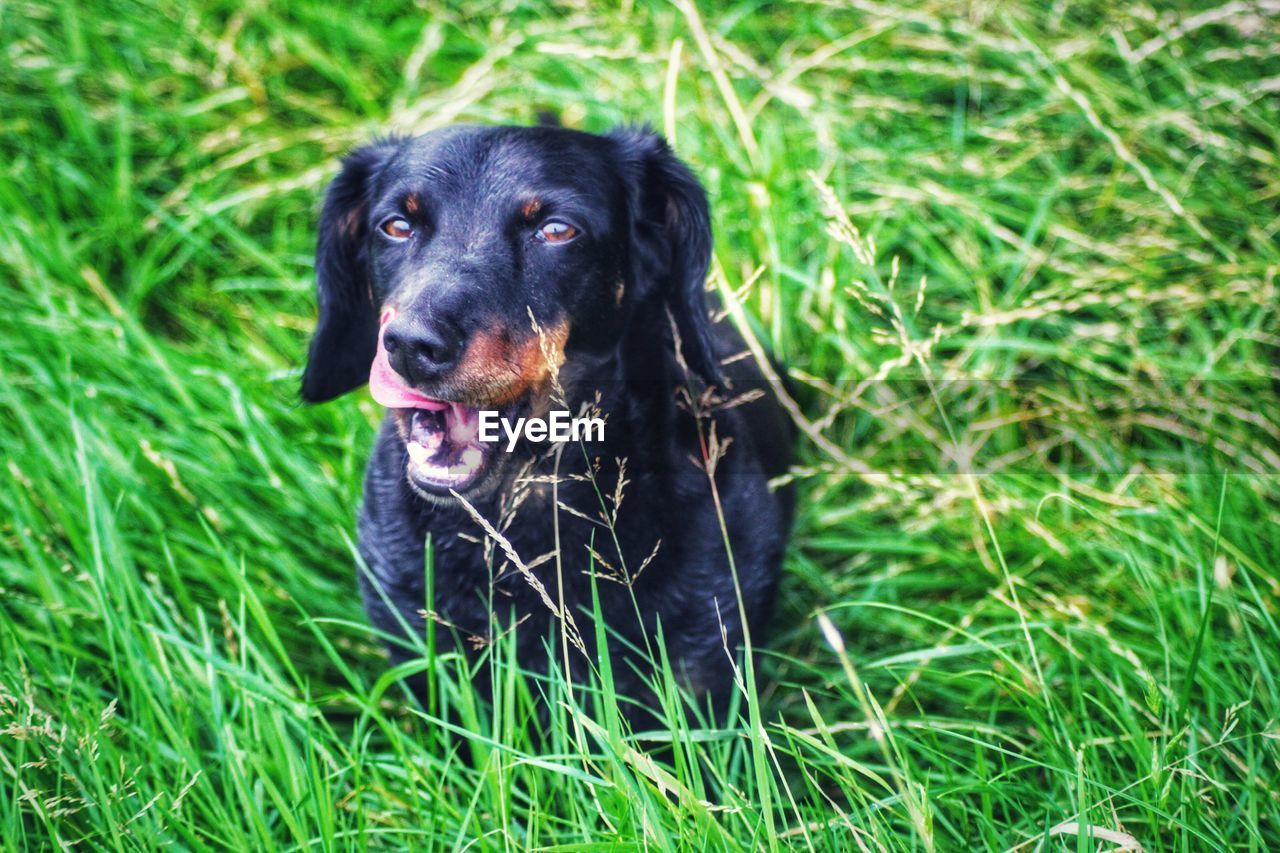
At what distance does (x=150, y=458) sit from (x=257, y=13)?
1974mm

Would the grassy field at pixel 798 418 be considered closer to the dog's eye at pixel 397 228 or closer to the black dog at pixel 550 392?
the black dog at pixel 550 392

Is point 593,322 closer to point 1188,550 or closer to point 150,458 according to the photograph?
point 150,458

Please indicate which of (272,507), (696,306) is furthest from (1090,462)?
(272,507)

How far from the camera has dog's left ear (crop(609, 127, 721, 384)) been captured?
88.5 inches

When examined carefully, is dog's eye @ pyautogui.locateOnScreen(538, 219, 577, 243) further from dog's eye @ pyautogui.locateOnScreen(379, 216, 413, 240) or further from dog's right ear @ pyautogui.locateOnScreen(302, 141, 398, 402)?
dog's right ear @ pyautogui.locateOnScreen(302, 141, 398, 402)

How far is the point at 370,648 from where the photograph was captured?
2564 millimetres

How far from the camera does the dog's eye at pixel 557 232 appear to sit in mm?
2076

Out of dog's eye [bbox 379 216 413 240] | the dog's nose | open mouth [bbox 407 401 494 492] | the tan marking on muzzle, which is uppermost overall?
dog's eye [bbox 379 216 413 240]

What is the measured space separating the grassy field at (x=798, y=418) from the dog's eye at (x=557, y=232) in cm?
37

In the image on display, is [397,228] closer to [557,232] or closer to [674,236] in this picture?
[557,232]

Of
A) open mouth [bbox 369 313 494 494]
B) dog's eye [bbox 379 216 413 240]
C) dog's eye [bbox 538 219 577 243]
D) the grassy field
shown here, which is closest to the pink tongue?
open mouth [bbox 369 313 494 494]

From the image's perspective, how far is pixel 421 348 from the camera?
5.96 ft

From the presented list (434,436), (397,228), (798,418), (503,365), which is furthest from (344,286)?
(798,418)

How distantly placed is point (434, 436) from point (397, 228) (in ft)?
1.40
